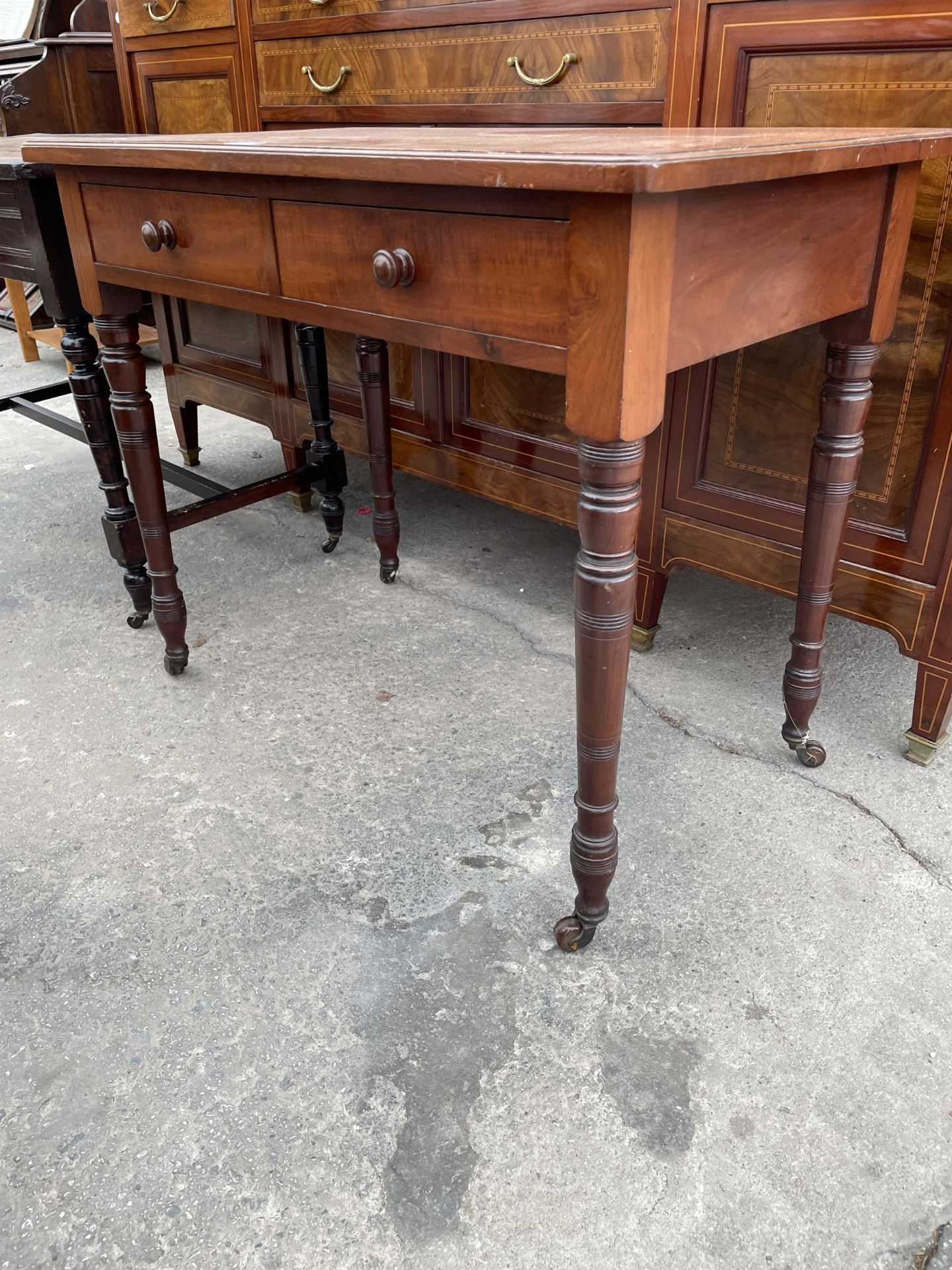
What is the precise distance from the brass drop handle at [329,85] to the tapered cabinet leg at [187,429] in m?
1.18

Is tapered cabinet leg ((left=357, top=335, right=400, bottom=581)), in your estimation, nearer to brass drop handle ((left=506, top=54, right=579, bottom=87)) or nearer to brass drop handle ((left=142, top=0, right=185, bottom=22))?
brass drop handle ((left=506, top=54, right=579, bottom=87))

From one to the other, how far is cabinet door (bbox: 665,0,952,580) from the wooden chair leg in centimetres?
357

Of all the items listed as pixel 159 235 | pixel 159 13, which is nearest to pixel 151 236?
pixel 159 235

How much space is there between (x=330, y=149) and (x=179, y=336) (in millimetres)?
2040

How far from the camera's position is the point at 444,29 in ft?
6.30

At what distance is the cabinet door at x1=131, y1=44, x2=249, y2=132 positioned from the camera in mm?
2461

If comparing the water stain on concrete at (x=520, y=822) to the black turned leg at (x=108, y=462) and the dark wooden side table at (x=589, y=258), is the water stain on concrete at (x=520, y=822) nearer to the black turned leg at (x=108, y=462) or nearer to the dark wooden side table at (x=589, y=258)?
the dark wooden side table at (x=589, y=258)

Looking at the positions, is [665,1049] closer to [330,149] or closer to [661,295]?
[661,295]

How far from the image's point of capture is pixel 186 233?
1.51 m

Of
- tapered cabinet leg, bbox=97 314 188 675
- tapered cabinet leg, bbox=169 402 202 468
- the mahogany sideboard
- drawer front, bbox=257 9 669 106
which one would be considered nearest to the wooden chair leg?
tapered cabinet leg, bbox=169 402 202 468

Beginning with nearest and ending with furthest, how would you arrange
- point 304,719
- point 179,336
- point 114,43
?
point 304,719 → point 114,43 → point 179,336

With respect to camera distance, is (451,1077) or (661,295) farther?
(451,1077)

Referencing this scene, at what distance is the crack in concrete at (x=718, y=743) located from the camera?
1503 millimetres

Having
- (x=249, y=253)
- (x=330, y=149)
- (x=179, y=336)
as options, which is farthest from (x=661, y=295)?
(x=179, y=336)
